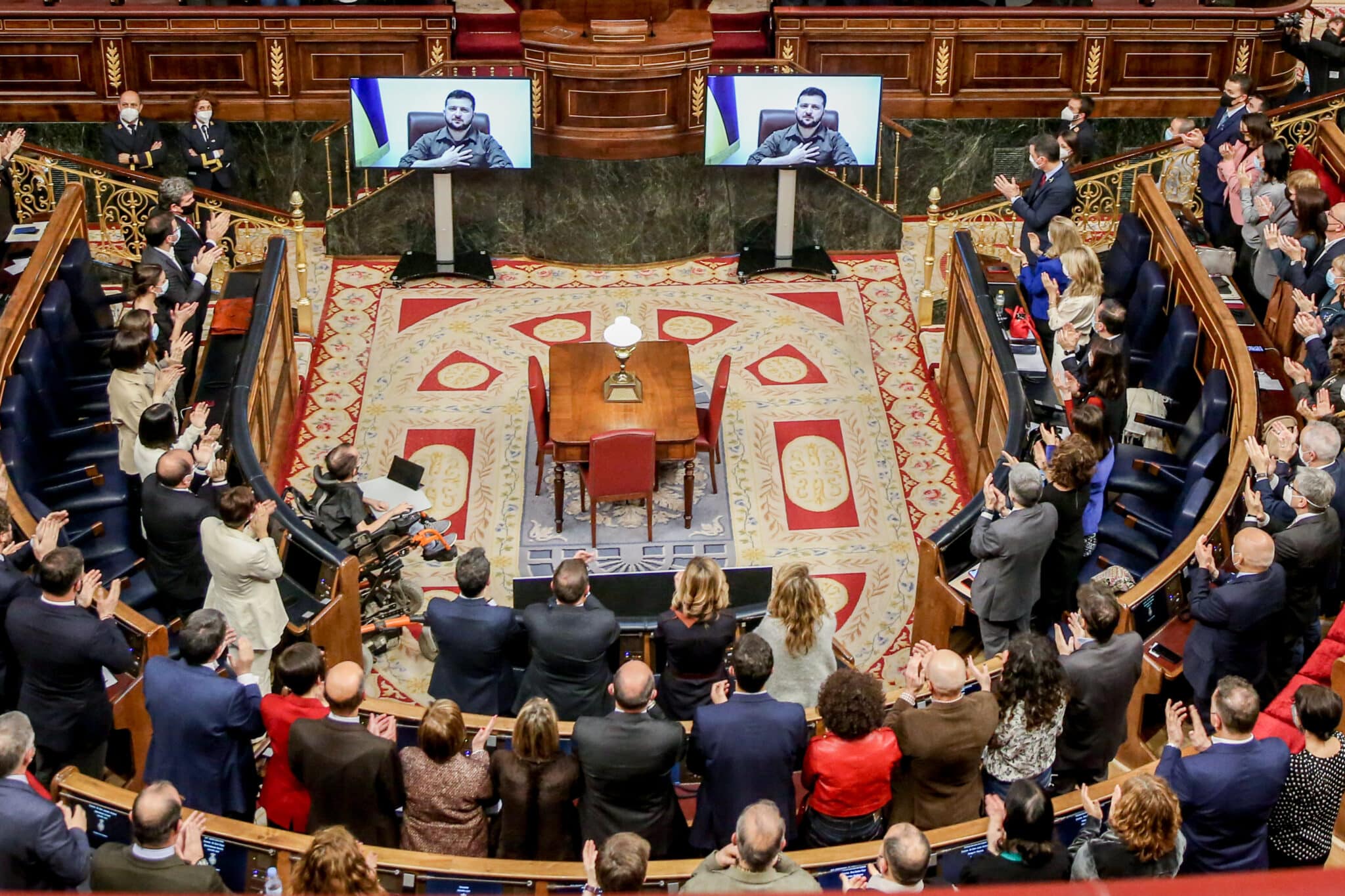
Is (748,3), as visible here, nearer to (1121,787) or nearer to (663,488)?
(663,488)

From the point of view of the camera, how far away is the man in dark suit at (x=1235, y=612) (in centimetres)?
641

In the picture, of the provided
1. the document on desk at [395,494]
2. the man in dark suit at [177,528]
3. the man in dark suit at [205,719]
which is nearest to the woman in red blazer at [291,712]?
the man in dark suit at [205,719]

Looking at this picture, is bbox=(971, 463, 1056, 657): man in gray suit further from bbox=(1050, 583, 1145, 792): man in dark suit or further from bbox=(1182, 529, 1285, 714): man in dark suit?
bbox=(1050, 583, 1145, 792): man in dark suit

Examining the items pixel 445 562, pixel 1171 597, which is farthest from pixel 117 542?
pixel 1171 597

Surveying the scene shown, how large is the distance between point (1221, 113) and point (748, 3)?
4.13 m

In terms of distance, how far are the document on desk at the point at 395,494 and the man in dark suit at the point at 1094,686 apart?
3972 mm

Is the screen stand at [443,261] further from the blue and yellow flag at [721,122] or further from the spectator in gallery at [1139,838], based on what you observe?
the spectator in gallery at [1139,838]

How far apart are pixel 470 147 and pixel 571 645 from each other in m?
6.26

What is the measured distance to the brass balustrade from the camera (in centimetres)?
1166

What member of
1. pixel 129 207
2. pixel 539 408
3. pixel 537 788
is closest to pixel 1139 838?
pixel 537 788

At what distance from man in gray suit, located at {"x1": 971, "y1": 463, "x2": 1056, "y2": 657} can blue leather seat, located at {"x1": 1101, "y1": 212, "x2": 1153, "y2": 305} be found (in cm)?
316

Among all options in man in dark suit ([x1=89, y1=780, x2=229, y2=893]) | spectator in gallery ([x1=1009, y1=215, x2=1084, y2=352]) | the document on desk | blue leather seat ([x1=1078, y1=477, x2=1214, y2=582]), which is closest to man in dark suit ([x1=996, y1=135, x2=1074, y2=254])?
spectator in gallery ([x1=1009, y1=215, x2=1084, y2=352])

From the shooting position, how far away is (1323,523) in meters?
6.74

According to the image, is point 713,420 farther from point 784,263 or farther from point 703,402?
point 784,263
